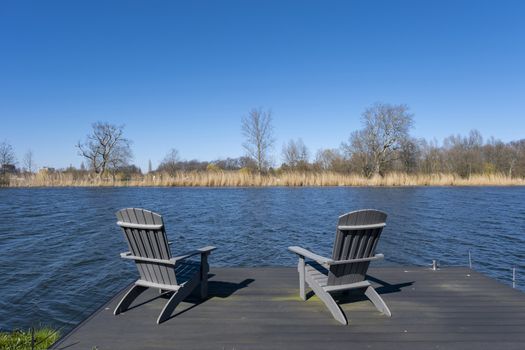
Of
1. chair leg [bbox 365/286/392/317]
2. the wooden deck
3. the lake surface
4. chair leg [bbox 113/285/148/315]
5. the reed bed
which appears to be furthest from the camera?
the reed bed

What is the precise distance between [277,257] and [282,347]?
179 inches

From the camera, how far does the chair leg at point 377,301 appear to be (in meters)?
3.16

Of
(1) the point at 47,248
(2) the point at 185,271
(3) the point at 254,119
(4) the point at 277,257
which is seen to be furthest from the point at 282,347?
(3) the point at 254,119

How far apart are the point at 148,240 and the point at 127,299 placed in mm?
686

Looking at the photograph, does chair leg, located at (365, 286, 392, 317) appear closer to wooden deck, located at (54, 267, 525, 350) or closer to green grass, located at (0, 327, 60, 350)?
wooden deck, located at (54, 267, 525, 350)

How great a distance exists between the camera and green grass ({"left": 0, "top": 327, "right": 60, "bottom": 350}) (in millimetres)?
3191

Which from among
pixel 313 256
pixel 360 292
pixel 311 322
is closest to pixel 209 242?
pixel 360 292

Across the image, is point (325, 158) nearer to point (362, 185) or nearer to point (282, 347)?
point (362, 185)

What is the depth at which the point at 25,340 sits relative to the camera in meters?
3.37

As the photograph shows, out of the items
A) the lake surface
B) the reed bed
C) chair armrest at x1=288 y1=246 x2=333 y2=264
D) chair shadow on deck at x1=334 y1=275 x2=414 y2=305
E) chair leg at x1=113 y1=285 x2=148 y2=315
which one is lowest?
the lake surface

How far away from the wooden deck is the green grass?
61cm

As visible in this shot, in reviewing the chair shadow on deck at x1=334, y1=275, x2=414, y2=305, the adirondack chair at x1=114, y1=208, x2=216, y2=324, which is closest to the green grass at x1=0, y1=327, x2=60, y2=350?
the adirondack chair at x1=114, y1=208, x2=216, y2=324

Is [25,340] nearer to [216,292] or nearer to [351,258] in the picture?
[216,292]

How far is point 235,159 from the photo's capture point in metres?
58.3
